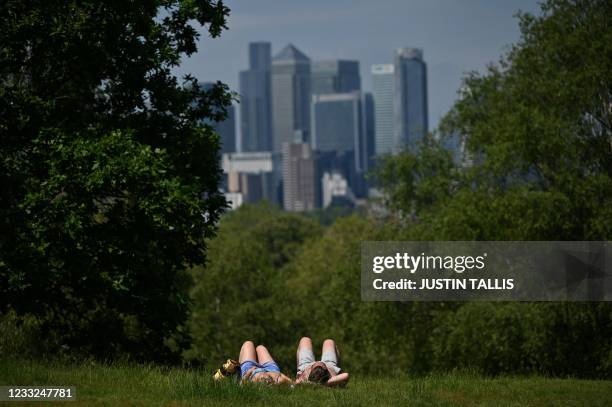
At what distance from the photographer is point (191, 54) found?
26453 mm

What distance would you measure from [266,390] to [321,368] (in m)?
0.95

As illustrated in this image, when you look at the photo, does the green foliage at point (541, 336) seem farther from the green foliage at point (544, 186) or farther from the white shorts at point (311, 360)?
the white shorts at point (311, 360)

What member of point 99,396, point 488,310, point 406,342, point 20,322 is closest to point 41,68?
point 20,322

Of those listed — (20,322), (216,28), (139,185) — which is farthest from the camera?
(216,28)

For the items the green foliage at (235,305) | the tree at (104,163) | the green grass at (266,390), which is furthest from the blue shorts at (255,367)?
the green foliage at (235,305)

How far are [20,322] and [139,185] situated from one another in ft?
13.6

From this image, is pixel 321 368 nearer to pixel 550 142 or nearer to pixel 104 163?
pixel 104 163

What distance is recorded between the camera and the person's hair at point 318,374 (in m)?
15.0

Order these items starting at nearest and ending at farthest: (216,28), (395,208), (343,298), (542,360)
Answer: (216,28) < (542,360) < (343,298) < (395,208)

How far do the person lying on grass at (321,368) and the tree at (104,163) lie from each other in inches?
255

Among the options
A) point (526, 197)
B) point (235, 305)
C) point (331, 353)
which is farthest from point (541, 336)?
point (235, 305)

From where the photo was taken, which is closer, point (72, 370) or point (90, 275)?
point (72, 370)

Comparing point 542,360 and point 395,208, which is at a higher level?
point 395,208

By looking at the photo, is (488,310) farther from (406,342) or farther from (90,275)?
(90,275)
